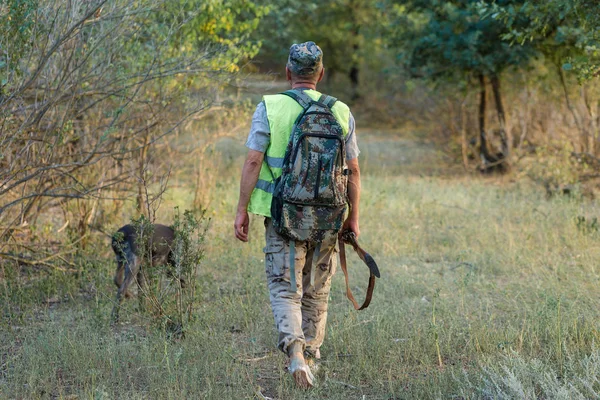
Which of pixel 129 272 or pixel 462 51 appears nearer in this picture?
pixel 129 272

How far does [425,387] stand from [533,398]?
62 centimetres

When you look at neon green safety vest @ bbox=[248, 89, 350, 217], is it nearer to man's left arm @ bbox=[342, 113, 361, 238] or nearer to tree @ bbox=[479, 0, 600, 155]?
man's left arm @ bbox=[342, 113, 361, 238]

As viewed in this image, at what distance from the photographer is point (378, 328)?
496cm

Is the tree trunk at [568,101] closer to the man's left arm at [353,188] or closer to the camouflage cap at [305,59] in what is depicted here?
the man's left arm at [353,188]

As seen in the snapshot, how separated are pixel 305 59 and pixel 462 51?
807 cm

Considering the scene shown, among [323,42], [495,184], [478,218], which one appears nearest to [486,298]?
[478,218]

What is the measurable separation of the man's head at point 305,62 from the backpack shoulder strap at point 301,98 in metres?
0.10

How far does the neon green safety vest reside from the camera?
408 centimetres

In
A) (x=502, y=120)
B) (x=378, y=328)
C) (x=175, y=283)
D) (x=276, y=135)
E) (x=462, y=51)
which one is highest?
(x=462, y=51)

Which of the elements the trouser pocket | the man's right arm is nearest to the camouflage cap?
the man's right arm

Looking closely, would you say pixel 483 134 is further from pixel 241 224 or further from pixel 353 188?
pixel 241 224

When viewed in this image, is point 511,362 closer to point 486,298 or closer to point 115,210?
point 486,298

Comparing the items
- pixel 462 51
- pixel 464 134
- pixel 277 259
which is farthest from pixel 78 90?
pixel 464 134

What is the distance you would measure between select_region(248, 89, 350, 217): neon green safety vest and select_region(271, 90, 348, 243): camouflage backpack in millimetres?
72
